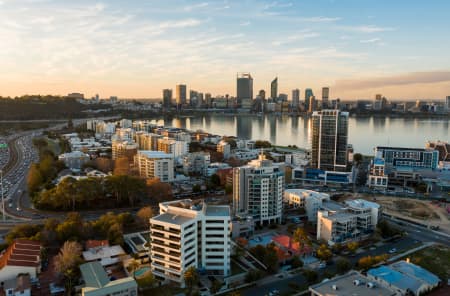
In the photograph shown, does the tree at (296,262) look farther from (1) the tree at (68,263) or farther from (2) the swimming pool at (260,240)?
(1) the tree at (68,263)

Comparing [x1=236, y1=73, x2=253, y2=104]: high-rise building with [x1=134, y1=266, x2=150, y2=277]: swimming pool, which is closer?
[x1=134, y1=266, x2=150, y2=277]: swimming pool

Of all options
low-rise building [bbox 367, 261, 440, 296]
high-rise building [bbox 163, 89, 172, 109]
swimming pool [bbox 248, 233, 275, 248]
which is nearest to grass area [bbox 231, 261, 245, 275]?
swimming pool [bbox 248, 233, 275, 248]

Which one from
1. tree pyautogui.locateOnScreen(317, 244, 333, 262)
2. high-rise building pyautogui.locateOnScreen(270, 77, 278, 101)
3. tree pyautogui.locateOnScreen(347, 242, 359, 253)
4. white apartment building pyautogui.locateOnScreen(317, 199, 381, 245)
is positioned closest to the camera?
tree pyautogui.locateOnScreen(317, 244, 333, 262)

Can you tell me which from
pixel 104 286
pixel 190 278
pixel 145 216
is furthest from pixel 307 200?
pixel 104 286

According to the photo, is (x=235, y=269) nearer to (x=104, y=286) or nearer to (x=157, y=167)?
(x=104, y=286)

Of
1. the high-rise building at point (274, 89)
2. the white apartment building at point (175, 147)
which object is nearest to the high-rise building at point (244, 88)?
the high-rise building at point (274, 89)

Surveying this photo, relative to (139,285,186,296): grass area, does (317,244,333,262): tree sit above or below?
above

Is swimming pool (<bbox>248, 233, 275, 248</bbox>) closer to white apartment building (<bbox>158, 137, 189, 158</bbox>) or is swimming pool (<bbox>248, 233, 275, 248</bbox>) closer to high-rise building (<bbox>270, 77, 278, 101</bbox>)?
white apartment building (<bbox>158, 137, 189, 158</bbox>)
